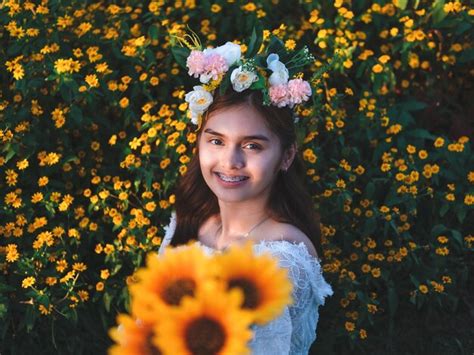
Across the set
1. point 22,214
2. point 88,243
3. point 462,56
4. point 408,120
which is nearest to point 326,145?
point 408,120

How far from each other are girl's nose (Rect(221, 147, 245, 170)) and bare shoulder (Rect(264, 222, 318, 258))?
0.77ft

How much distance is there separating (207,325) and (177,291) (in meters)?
0.04

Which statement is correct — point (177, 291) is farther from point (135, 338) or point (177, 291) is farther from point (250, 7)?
point (250, 7)

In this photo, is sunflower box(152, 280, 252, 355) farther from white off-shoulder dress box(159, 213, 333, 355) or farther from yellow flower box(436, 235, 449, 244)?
yellow flower box(436, 235, 449, 244)

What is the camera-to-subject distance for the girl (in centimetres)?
159

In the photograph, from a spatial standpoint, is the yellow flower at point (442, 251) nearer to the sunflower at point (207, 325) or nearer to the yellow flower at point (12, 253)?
the yellow flower at point (12, 253)

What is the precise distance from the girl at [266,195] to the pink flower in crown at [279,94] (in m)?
0.02

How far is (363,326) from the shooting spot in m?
2.66

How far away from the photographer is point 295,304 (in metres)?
1.58

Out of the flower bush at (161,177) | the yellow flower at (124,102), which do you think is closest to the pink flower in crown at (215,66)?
the flower bush at (161,177)

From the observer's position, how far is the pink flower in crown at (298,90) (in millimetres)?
1641

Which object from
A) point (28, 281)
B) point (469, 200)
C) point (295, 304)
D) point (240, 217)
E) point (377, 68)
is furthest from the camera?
point (377, 68)

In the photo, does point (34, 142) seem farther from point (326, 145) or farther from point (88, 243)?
point (326, 145)

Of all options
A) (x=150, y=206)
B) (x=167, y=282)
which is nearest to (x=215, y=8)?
(x=150, y=206)
